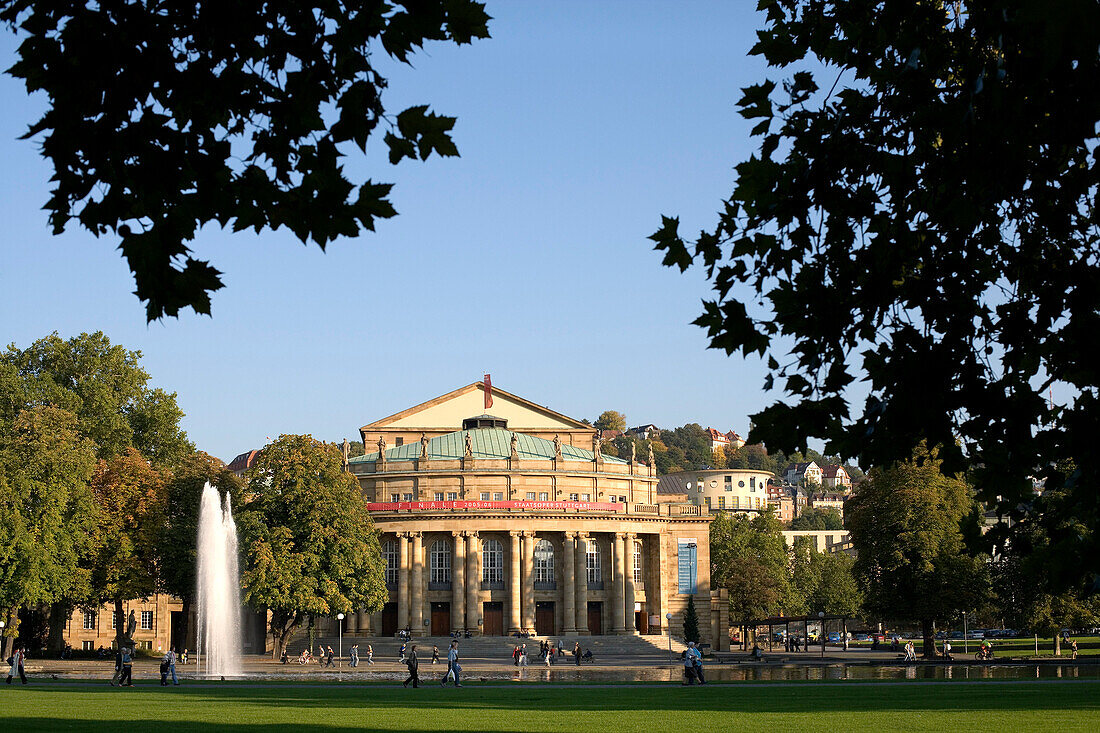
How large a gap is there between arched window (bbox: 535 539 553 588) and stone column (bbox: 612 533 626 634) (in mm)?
5226

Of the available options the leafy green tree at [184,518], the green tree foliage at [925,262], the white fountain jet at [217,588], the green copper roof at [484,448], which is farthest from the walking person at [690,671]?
the green copper roof at [484,448]

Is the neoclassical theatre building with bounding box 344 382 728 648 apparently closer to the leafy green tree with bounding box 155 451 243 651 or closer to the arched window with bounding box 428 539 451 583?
the arched window with bounding box 428 539 451 583

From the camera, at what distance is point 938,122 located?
10.8m

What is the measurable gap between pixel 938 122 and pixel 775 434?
3.04 metres

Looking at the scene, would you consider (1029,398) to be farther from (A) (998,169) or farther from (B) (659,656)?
(B) (659,656)

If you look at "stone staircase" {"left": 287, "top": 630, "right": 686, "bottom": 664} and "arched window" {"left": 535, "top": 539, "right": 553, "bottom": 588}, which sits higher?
"arched window" {"left": 535, "top": 539, "right": 553, "bottom": 588}

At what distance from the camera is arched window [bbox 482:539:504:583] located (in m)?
100

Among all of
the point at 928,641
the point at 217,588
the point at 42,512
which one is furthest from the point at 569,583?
the point at 42,512

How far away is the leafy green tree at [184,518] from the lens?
7906cm

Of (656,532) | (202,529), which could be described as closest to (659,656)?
(656,532)

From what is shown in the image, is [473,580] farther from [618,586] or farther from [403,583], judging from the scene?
[618,586]

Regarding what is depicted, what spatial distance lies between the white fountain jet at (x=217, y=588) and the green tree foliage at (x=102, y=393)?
1782 cm

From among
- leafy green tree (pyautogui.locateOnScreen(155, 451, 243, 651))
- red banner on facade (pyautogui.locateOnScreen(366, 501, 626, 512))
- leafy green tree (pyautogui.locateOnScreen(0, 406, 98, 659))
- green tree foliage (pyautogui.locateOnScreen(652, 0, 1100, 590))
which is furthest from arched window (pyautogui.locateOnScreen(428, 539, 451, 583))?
green tree foliage (pyautogui.locateOnScreen(652, 0, 1100, 590))

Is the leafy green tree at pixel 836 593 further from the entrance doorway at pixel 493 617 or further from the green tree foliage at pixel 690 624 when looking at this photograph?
the entrance doorway at pixel 493 617
